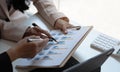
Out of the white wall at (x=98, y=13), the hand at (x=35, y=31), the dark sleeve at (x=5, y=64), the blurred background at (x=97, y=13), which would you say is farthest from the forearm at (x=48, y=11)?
the white wall at (x=98, y=13)

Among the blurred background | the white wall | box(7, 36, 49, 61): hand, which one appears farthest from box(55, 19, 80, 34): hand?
the white wall

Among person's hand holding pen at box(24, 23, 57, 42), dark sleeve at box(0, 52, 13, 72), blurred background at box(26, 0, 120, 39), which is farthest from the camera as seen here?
blurred background at box(26, 0, 120, 39)

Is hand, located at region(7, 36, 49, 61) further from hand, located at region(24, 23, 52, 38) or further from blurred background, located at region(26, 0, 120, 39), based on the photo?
blurred background, located at region(26, 0, 120, 39)

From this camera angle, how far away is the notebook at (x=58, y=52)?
2.62ft

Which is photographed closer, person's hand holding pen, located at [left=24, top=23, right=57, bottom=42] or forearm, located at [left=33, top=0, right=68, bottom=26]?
person's hand holding pen, located at [left=24, top=23, right=57, bottom=42]

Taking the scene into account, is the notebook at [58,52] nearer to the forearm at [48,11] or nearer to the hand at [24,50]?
the hand at [24,50]

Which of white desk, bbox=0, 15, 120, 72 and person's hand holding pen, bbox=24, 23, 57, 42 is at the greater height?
person's hand holding pen, bbox=24, 23, 57, 42

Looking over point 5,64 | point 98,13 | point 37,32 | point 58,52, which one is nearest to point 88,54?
point 58,52

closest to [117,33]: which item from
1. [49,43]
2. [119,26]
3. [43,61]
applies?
[119,26]

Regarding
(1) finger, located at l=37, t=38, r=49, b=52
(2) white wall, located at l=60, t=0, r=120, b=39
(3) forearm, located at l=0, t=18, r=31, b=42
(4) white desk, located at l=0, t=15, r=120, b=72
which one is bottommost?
(2) white wall, located at l=60, t=0, r=120, b=39

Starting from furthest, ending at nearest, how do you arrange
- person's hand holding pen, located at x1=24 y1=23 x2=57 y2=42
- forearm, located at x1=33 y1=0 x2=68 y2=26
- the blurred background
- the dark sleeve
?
the blurred background → forearm, located at x1=33 y1=0 x2=68 y2=26 → person's hand holding pen, located at x1=24 y1=23 x2=57 y2=42 → the dark sleeve

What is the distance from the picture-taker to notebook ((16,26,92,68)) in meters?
0.80

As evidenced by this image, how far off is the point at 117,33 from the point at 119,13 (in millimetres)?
187

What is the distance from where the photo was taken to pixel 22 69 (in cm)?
86
